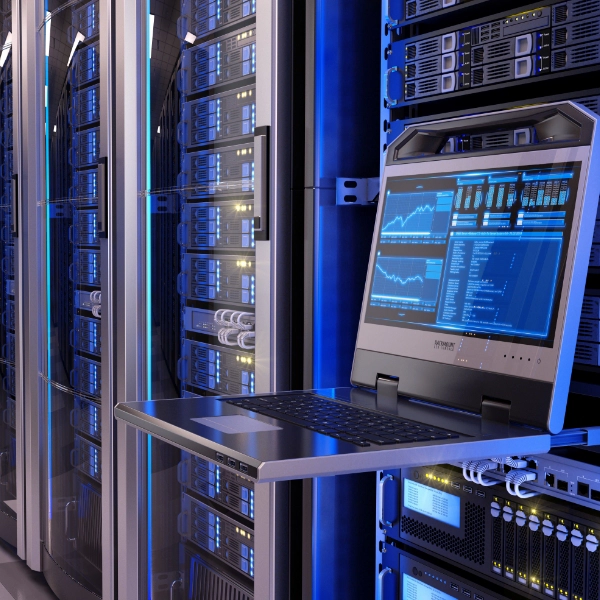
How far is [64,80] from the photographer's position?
323 cm

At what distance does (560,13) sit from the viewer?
1.41 meters

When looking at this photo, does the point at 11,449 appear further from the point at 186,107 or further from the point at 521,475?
the point at 521,475

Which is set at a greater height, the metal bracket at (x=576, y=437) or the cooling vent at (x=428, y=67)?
the cooling vent at (x=428, y=67)

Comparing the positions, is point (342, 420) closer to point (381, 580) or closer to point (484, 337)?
point (484, 337)

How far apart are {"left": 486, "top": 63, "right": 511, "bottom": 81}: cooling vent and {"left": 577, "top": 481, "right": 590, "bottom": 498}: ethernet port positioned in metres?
0.70

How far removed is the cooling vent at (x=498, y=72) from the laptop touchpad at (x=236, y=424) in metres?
Result: 0.74

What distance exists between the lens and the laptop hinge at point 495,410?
1.30m

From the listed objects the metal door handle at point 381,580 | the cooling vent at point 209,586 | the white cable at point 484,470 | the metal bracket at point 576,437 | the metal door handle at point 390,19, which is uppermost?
the metal door handle at point 390,19

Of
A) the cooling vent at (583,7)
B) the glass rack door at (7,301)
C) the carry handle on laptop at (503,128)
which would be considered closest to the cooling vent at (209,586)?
the carry handle on laptop at (503,128)

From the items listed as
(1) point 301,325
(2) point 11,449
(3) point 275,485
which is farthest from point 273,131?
(2) point 11,449

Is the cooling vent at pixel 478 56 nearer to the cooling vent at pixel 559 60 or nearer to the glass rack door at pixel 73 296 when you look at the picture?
the cooling vent at pixel 559 60

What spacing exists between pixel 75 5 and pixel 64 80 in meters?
0.28

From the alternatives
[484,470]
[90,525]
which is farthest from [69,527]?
[484,470]

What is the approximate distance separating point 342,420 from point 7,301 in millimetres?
3173
